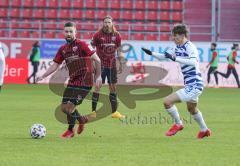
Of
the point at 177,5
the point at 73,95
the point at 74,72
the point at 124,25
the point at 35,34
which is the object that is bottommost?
the point at 73,95

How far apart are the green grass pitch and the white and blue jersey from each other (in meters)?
0.93

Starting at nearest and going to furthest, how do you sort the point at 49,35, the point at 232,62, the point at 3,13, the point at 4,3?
the point at 232,62 < the point at 49,35 < the point at 3,13 < the point at 4,3

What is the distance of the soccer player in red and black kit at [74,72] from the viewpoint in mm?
11742

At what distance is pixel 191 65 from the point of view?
11.6 metres

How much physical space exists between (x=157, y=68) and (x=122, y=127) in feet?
62.7

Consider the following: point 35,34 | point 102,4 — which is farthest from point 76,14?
point 35,34

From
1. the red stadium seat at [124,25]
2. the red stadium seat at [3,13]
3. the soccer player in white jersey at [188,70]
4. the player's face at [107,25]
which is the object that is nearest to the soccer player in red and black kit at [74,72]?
the soccer player in white jersey at [188,70]

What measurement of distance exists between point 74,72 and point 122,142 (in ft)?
5.56

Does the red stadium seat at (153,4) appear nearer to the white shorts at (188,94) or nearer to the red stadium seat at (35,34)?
the red stadium seat at (35,34)

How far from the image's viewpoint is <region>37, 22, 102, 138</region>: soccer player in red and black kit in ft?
38.5

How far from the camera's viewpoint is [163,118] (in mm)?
16047

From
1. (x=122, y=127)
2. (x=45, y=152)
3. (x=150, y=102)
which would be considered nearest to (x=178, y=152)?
(x=45, y=152)

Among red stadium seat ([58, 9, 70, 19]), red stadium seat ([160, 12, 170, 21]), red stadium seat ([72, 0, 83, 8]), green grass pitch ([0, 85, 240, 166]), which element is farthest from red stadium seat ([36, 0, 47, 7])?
green grass pitch ([0, 85, 240, 166])

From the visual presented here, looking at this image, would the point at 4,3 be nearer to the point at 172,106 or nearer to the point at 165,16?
the point at 165,16
